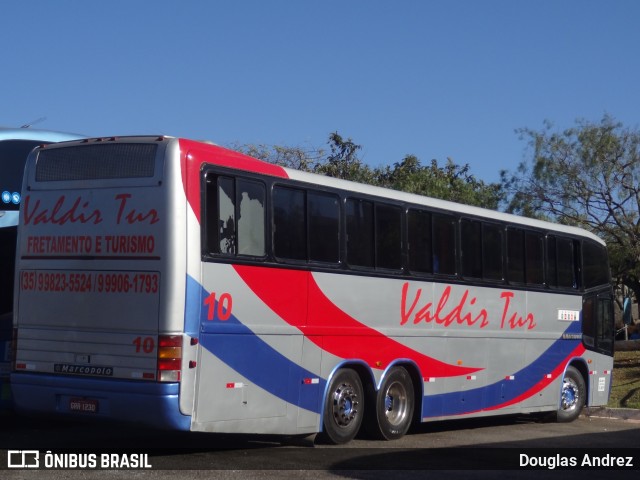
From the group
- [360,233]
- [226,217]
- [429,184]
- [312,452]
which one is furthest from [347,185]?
[429,184]

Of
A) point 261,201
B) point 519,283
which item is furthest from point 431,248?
point 261,201

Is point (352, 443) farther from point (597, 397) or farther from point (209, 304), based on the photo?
point (597, 397)

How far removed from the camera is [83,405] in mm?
11227

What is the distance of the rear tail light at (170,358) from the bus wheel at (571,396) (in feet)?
32.5

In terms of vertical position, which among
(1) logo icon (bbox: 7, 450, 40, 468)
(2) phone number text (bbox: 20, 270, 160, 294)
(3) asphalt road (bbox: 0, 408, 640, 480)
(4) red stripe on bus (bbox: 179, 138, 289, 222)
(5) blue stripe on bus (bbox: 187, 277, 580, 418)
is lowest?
(3) asphalt road (bbox: 0, 408, 640, 480)

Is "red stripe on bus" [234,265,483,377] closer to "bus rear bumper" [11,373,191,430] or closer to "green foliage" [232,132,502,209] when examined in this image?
"bus rear bumper" [11,373,191,430]

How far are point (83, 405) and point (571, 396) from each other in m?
Result: 10.6

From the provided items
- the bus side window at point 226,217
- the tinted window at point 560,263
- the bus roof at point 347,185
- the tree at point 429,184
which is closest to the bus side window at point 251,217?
the bus side window at point 226,217

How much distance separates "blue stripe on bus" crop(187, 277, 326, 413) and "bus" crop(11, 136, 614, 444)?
0.07 ft

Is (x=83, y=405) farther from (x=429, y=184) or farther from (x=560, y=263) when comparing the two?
(x=429, y=184)

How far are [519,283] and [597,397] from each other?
385 centimetres

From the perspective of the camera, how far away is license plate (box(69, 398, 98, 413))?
1114 cm

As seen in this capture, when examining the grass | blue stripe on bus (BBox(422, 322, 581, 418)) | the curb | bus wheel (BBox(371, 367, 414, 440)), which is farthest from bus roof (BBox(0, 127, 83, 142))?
the grass

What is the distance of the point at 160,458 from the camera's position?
11.6 m
